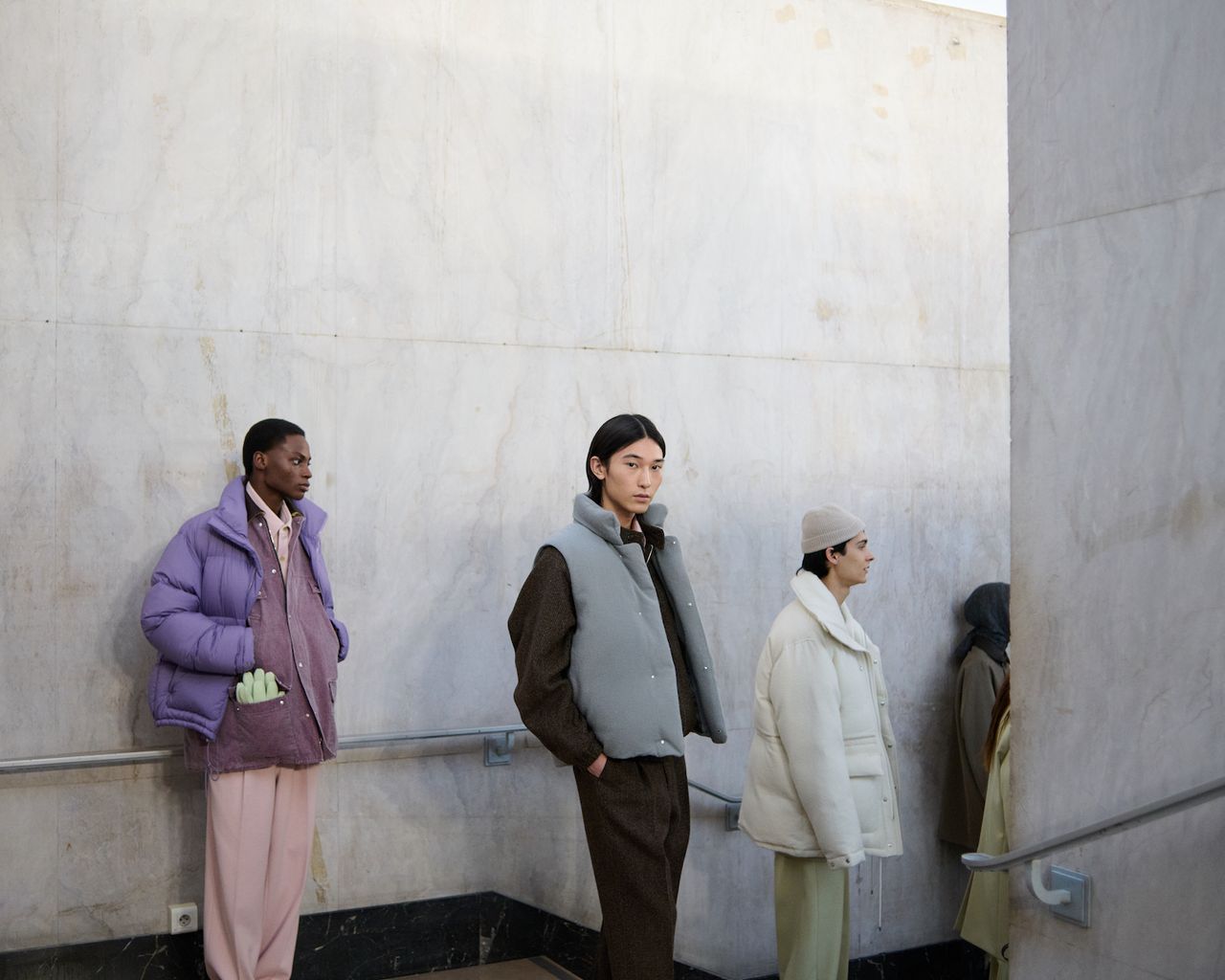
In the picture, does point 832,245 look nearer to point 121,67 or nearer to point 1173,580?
point 121,67

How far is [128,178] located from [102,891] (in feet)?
7.73

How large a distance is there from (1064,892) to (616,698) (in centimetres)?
130

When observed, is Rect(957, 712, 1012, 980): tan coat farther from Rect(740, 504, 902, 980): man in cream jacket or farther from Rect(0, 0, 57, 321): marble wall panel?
Rect(0, 0, 57, 321): marble wall panel

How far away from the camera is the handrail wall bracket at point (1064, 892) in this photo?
8.79ft

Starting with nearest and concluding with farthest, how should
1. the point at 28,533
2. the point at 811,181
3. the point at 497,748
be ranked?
the point at 28,533
the point at 497,748
the point at 811,181

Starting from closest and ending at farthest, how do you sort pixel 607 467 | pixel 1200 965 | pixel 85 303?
pixel 1200 965 < pixel 607 467 < pixel 85 303

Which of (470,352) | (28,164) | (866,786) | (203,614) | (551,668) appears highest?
(28,164)

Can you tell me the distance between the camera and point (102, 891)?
171 inches

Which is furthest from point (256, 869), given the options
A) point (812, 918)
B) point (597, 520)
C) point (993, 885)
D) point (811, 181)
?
point (811, 181)

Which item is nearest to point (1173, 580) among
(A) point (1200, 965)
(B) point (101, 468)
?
(A) point (1200, 965)

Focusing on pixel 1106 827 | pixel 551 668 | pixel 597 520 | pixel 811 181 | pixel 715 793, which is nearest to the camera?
pixel 1106 827

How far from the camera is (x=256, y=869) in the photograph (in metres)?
4.09

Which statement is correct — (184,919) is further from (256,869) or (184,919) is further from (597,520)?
(597,520)

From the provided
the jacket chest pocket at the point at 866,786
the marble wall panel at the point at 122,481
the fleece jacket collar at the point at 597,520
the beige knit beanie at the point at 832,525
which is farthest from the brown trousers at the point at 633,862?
→ the marble wall panel at the point at 122,481
